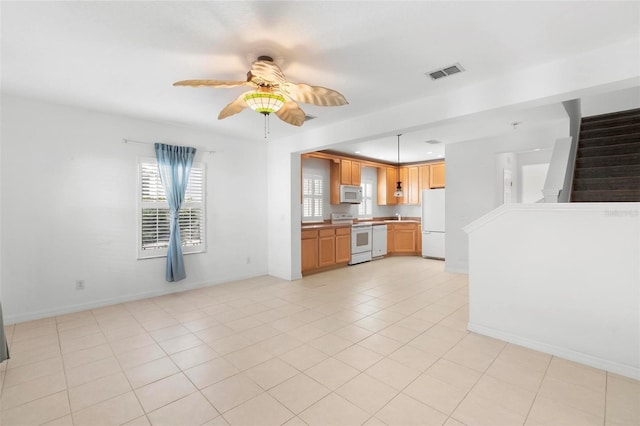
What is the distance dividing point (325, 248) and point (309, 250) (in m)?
0.45

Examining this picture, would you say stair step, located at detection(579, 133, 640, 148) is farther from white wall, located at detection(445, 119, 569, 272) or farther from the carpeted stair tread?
white wall, located at detection(445, 119, 569, 272)

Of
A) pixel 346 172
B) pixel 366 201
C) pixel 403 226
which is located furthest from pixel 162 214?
pixel 403 226

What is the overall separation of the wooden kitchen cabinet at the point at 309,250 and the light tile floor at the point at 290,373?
6.19ft

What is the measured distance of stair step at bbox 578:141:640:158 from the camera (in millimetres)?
3980

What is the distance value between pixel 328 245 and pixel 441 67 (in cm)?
423

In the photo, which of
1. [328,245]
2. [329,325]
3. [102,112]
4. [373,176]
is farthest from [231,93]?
[373,176]

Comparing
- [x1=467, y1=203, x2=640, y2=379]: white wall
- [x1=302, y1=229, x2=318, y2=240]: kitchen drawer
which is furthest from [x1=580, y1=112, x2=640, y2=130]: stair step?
[x1=302, y1=229, x2=318, y2=240]: kitchen drawer

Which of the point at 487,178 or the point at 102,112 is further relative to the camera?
the point at 487,178

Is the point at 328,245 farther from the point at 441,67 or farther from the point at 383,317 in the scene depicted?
the point at 441,67

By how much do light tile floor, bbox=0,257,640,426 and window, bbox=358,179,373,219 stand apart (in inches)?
180

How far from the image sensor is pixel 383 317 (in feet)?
12.1

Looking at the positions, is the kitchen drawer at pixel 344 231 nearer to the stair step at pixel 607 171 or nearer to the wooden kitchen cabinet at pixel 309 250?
the wooden kitchen cabinet at pixel 309 250

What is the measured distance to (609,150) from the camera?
4.14 m

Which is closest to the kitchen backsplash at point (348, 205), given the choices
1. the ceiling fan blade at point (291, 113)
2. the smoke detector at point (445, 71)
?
the ceiling fan blade at point (291, 113)
